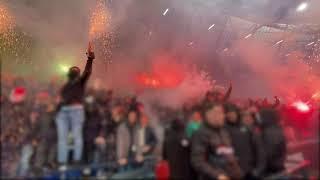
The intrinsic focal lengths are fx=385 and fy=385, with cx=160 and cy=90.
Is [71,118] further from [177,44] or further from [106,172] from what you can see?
[177,44]

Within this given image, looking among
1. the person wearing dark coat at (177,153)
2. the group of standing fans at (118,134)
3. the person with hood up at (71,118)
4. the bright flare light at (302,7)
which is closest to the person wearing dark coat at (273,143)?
the group of standing fans at (118,134)

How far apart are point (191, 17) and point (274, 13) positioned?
3.57m

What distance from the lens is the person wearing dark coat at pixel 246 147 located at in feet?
17.3

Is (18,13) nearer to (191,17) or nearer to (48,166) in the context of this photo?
(191,17)

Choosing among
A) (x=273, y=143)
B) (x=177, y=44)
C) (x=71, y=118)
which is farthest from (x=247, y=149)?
(x=177, y=44)

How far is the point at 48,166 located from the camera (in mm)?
5512

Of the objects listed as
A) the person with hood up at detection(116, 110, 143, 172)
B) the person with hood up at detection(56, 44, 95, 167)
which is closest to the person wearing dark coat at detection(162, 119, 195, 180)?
the person with hood up at detection(116, 110, 143, 172)

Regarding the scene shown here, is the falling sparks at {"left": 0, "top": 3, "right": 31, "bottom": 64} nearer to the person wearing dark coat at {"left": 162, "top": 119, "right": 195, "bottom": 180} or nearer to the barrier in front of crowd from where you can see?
the barrier in front of crowd

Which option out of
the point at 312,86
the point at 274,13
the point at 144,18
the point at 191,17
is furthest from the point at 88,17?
the point at 312,86

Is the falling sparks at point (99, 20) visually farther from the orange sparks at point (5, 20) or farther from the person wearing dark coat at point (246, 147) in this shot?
the person wearing dark coat at point (246, 147)

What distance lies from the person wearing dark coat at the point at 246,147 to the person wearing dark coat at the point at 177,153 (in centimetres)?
66

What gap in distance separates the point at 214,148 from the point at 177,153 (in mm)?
543

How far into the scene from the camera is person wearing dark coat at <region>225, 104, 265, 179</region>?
17.3 feet

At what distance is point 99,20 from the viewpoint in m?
17.2
